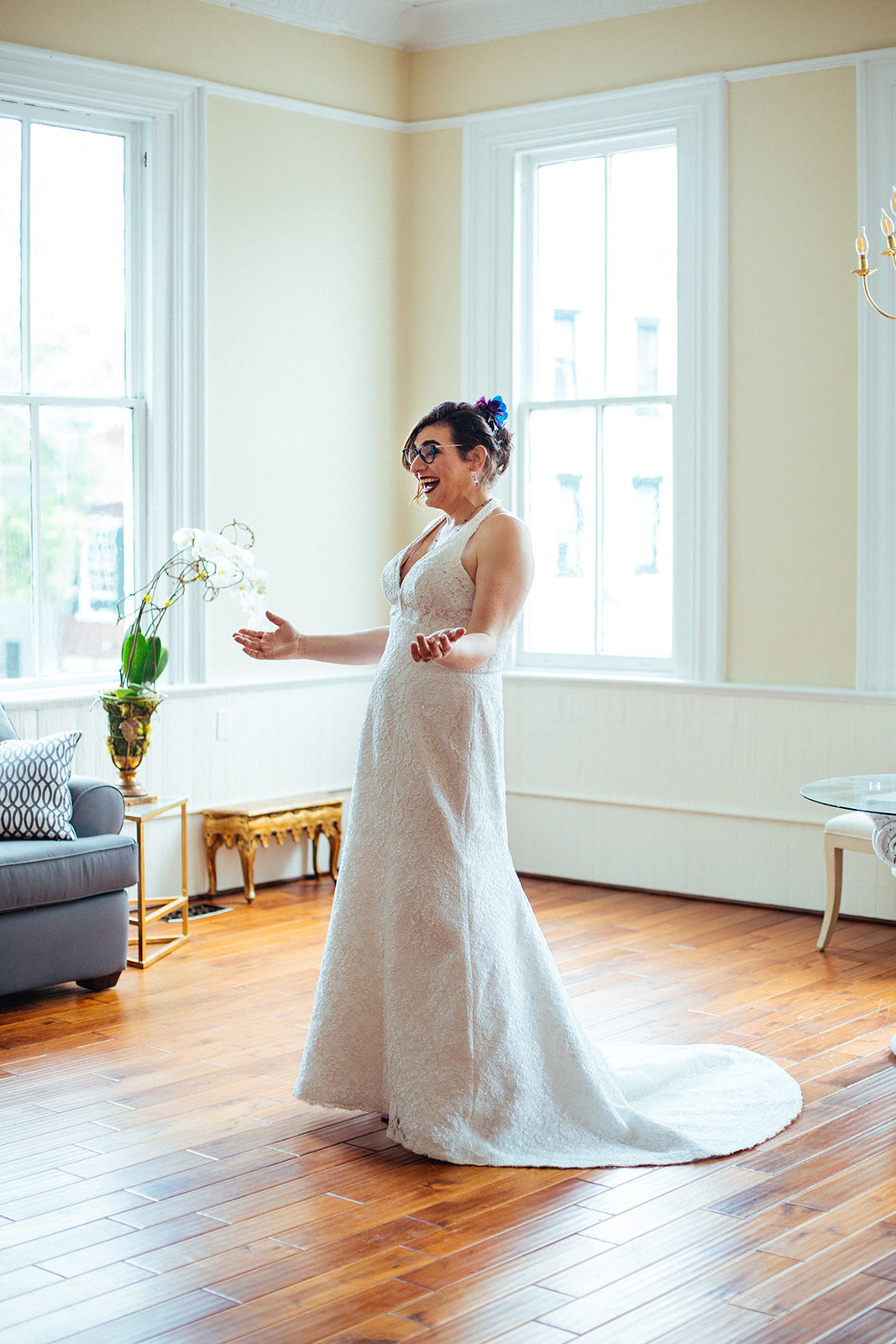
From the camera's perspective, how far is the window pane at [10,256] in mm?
5699

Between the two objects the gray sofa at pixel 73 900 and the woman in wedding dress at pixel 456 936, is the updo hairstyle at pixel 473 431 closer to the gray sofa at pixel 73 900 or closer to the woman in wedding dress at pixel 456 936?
the woman in wedding dress at pixel 456 936

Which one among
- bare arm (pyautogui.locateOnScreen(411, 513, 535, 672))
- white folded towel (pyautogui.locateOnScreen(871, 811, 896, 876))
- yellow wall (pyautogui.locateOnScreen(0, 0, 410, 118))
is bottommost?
Answer: white folded towel (pyautogui.locateOnScreen(871, 811, 896, 876))

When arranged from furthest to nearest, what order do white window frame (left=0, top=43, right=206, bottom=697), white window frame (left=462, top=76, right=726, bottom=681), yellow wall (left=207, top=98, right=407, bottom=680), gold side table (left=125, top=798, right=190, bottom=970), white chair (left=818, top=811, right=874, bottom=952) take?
yellow wall (left=207, top=98, right=407, bottom=680) < white window frame (left=462, top=76, right=726, bottom=681) < white window frame (left=0, top=43, right=206, bottom=697) < white chair (left=818, top=811, right=874, bottom=952) < gold side table (left=125, top=798, right=190, bottom=970)

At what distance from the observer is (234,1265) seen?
2912 mm

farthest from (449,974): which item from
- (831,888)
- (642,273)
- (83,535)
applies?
(642,273)

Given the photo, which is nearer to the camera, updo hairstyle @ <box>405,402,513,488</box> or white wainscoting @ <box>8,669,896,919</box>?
updo hairstyle @ <box>405,402,513,488</box>

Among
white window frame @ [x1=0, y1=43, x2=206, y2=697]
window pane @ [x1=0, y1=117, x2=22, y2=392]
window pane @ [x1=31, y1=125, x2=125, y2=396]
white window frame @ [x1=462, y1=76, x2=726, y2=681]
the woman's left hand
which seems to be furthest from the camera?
white window frame @ [x1=462, y1=76, x2=726, y2=681]

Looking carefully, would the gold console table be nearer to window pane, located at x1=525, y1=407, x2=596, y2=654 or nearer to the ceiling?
window pane, located at x1=525, y1=407, x2=596, y2=654

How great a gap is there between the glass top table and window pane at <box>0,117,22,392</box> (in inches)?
132

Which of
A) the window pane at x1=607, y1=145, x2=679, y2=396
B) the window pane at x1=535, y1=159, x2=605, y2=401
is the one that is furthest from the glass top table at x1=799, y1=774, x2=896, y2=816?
the window pane at x1=535, y1=159, x2=605, y2=401

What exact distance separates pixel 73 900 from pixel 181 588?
62.1 inches

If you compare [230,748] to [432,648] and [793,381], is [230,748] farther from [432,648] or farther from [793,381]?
[432,648]

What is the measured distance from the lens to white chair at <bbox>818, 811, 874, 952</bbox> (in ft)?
17.7

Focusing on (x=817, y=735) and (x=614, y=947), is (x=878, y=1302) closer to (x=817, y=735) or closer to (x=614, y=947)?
(x=614, y=947)
